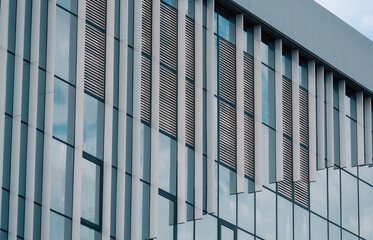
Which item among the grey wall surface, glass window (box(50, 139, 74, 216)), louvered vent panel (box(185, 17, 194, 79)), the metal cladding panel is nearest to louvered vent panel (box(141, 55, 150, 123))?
the metal cladding panel

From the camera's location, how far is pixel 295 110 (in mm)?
44125

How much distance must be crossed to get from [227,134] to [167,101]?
3545 mm

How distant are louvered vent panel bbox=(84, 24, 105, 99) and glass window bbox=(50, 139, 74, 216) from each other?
2187 mm

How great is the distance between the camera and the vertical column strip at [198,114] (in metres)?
38.2

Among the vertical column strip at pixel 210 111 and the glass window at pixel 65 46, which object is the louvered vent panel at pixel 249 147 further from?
the glass window at pixel 65 46

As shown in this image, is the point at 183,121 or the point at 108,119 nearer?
the point at 108,119

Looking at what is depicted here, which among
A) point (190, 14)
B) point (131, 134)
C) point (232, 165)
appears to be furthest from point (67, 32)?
point (232, 165)

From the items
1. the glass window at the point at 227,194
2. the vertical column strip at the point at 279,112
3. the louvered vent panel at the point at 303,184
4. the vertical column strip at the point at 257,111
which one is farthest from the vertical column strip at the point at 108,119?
the louvered vent panel at the point at 303,184

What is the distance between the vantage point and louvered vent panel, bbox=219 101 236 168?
40.3 metres

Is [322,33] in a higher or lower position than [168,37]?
higher

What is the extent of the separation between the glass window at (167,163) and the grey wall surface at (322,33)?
236 inches

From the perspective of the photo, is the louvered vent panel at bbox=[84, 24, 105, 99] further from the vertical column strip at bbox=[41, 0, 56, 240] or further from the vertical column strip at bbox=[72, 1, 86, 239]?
the vertical column strip at bbox=[41, 0, 56, 240]

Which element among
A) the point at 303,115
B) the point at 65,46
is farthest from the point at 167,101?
the point at 303,115

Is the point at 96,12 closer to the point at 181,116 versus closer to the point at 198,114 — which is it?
the point at 181,116
